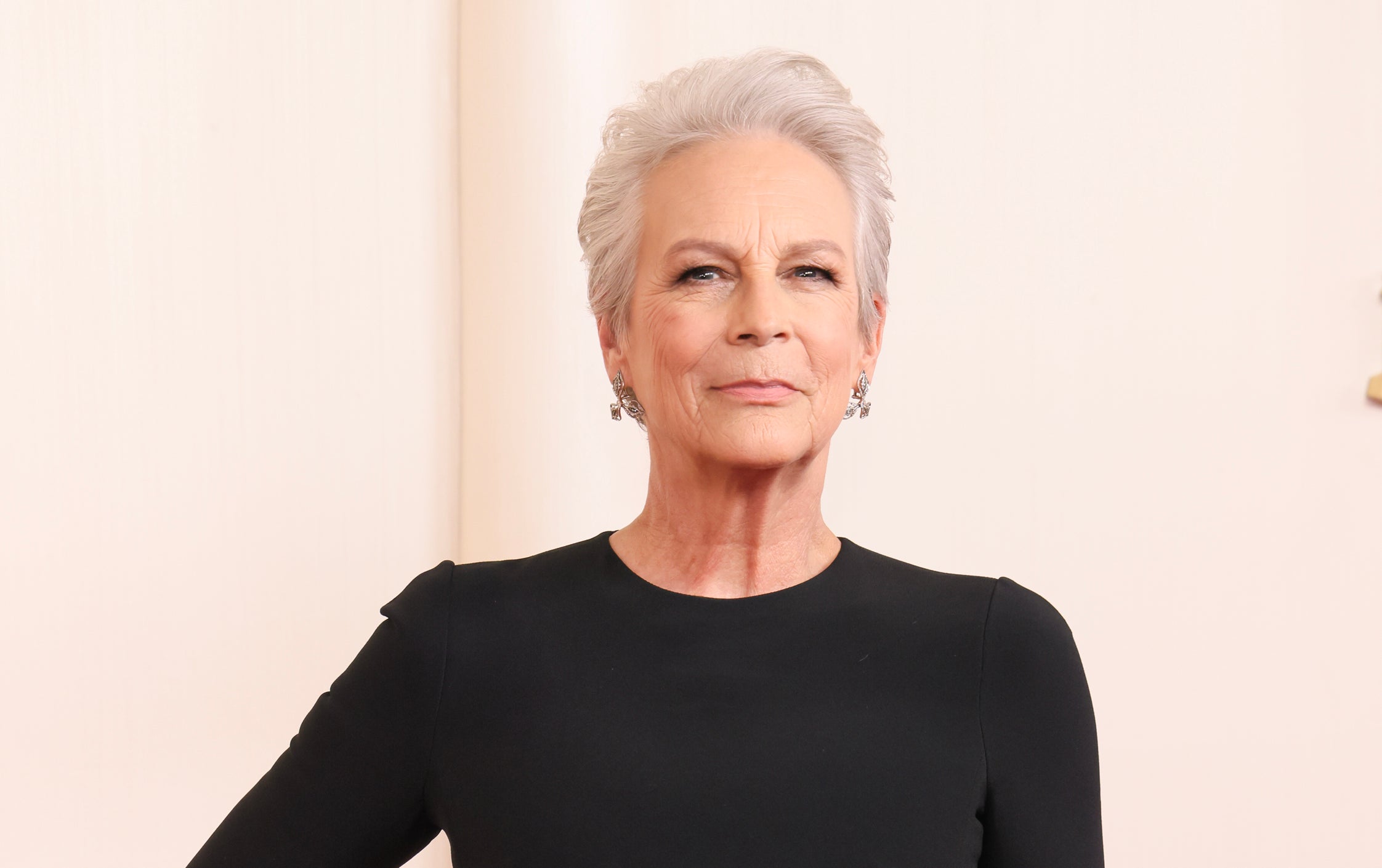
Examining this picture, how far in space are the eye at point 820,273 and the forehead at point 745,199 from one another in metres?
0.03

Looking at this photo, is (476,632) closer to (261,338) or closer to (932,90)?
(261,338)

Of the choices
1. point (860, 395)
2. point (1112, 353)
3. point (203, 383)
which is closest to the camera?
point (860, 395)

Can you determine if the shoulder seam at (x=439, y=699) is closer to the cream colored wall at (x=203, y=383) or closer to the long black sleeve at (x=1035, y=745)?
the long black sleeve at (x=1035, y=745)

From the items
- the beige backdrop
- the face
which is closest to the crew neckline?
the face

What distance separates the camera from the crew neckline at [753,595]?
1.21 m

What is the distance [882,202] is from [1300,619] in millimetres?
1070

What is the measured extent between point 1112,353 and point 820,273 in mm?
887

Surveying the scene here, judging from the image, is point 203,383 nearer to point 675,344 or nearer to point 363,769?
point 363,769

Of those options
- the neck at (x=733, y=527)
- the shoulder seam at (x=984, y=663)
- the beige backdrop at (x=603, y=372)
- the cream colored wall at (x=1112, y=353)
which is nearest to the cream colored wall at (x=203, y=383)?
the beige backdrop at (x=603, y=372)

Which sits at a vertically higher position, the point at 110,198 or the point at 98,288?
the point at 110,198

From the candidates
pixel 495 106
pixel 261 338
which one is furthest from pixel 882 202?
pixel 261 338

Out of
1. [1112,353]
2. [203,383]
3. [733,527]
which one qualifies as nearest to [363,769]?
[733,527]

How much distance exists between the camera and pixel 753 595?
1229 millimetres

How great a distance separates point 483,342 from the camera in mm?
1993
